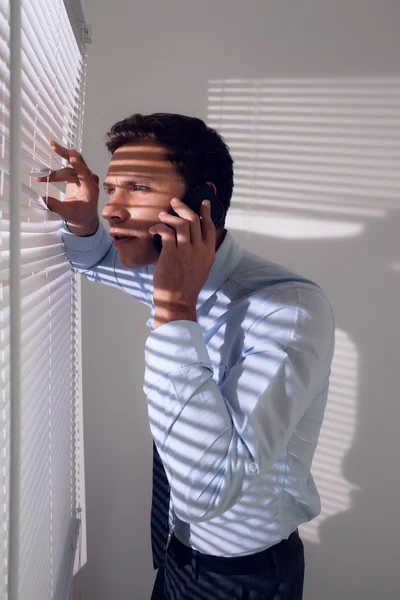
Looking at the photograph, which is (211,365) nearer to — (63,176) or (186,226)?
(186,226)

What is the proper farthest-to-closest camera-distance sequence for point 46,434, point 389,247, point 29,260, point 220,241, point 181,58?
point 389,247 < point 181,58 < point 220,241 < point 46,434 < point 29,260

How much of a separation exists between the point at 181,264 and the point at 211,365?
19cm

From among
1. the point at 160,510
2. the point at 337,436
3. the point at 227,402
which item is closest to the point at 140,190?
the point at 227,402

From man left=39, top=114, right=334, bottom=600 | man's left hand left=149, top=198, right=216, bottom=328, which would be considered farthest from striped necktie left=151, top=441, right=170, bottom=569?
man's left hand left=149, top=198, right=216, bottom=328

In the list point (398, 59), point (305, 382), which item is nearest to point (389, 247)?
point (398, 59)

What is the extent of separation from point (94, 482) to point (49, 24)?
1457 mm

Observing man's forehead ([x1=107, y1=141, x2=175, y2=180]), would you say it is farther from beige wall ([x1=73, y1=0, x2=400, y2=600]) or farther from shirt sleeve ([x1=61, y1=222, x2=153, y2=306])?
beige wall ([x1=73, y1=0, x2=400, y2=600])

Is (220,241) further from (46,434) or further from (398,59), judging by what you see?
(398,59)

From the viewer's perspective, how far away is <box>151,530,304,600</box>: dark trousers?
106 centimetres

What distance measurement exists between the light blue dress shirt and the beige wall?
0.69 metres

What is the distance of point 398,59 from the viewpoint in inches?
67.5

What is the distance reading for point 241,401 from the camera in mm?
871

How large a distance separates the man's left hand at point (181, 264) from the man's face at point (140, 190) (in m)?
0.09

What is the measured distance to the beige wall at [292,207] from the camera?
1.67 meters
